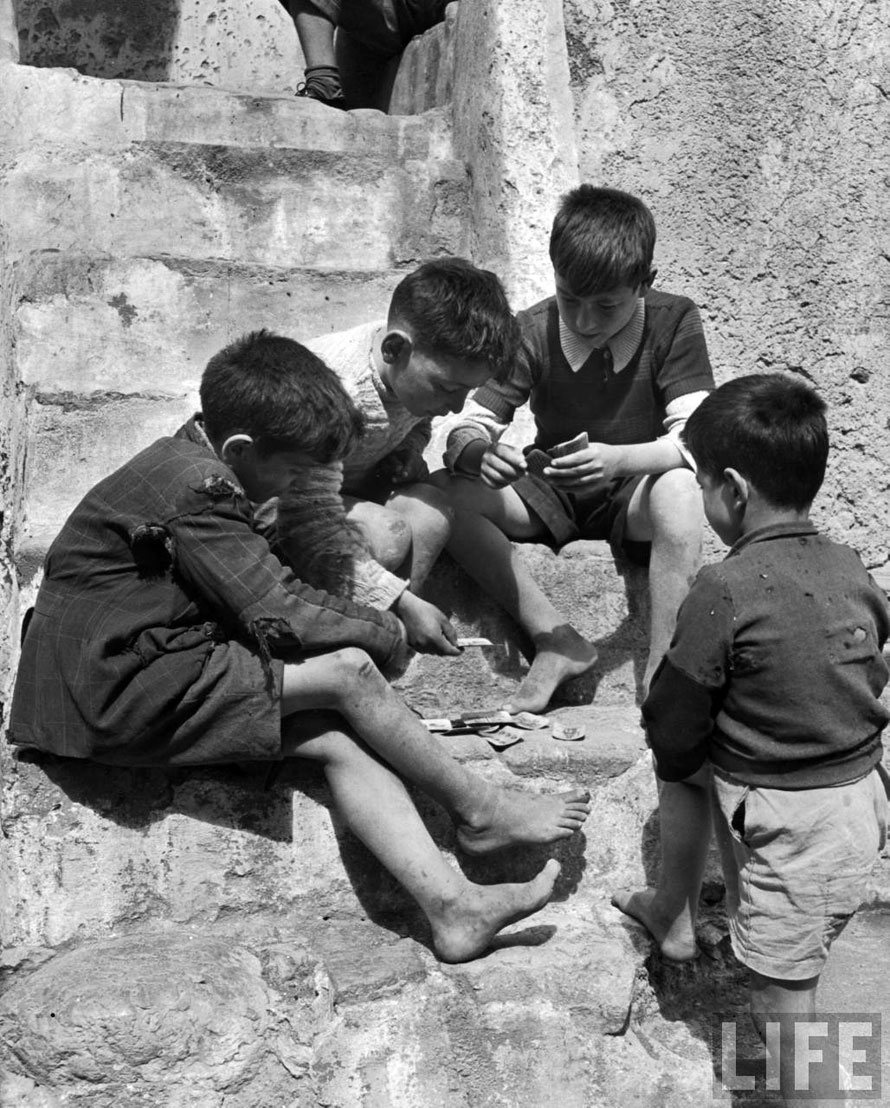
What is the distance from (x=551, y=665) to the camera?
2.87 m

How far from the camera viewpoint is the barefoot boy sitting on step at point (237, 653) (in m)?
2.34

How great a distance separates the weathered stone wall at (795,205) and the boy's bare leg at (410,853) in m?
1.54

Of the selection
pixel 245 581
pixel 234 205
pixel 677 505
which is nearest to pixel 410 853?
pixel 245 581

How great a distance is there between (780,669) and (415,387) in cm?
100

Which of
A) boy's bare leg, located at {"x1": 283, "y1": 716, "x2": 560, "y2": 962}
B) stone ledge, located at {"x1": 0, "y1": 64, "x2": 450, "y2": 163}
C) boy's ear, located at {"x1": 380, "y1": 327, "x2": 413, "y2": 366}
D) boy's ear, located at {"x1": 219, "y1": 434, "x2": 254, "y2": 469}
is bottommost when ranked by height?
boy's bare leg, located at {"x1": 283, "y1": 716, "x2": 560, "y2": 962}

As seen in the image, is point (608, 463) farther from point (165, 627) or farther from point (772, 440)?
point (165, 627)

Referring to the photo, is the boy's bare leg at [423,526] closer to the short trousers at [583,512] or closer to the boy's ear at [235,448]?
the short trousers at [583,512]

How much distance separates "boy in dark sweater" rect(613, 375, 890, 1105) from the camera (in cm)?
213

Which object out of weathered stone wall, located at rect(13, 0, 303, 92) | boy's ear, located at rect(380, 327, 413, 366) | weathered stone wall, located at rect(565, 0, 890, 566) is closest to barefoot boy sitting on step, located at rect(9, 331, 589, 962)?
boy's ear, located at rect(380, 327, 413, 366)

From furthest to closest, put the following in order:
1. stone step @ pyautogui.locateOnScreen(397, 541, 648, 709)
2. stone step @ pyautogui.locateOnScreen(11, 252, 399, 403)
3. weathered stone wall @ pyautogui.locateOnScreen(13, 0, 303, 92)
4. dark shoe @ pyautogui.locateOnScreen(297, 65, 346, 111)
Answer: weathered stone wall @ pyautogui.locateOnScreen(13, 0, 303, 92) → dark shoe @ pyautogui.locateOnScreen(297, 65, 346, 111) → stone step @ pyautogui.locateOnScreen(11, 252, 399, 403) → stone step @ pyautogui.locateOnScreen(397, 541, 648, 709)

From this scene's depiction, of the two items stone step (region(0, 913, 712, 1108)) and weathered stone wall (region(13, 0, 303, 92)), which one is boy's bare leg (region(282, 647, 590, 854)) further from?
weathered stone wall (region(13, 0, 303, 92))

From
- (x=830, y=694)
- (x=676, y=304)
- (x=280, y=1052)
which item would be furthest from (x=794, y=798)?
(x=676, y=304)

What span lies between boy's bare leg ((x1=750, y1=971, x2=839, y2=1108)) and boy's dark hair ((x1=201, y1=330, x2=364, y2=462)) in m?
1.13

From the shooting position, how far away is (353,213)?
372 centimetres
